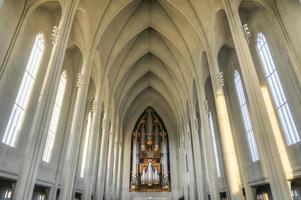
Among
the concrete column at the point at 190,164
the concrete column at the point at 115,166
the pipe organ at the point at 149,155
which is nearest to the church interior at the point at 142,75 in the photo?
the concrete column at the point at 190,164

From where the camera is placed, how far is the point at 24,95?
36.9 feet

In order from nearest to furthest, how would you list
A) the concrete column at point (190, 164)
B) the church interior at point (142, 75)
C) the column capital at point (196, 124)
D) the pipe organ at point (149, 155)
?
1. the church interior at point (142, 75)
2. the column capital at point (196, 124)
3. the concrete column at point (190, 164)
4. the pipe organ at point (149, 155)

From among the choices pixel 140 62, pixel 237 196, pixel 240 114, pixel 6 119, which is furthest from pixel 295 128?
pixel 140 62

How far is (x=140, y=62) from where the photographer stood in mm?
23875

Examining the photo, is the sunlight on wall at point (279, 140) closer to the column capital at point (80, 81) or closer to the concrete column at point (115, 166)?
the column capital at point (80, 81)

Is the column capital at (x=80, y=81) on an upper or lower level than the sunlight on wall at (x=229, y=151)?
upper

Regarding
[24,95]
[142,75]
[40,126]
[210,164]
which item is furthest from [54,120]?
[142,75]

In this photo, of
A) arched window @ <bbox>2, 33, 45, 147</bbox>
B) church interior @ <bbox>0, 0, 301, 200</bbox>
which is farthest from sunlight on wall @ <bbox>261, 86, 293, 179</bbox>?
arched window @ <bbox>2, 33, 45, 147</bbox>

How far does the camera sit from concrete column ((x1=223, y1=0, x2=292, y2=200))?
7238mm

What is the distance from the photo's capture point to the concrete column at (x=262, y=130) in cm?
724

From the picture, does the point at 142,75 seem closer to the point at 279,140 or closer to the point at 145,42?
the point at 145,42

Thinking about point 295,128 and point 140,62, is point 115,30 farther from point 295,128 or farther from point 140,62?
point 295,128

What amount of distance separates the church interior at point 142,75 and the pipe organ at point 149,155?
315cm

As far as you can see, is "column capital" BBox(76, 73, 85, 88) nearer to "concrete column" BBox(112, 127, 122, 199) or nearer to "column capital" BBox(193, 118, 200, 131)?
"column capital" BBox(193, 118, 200, 131)
